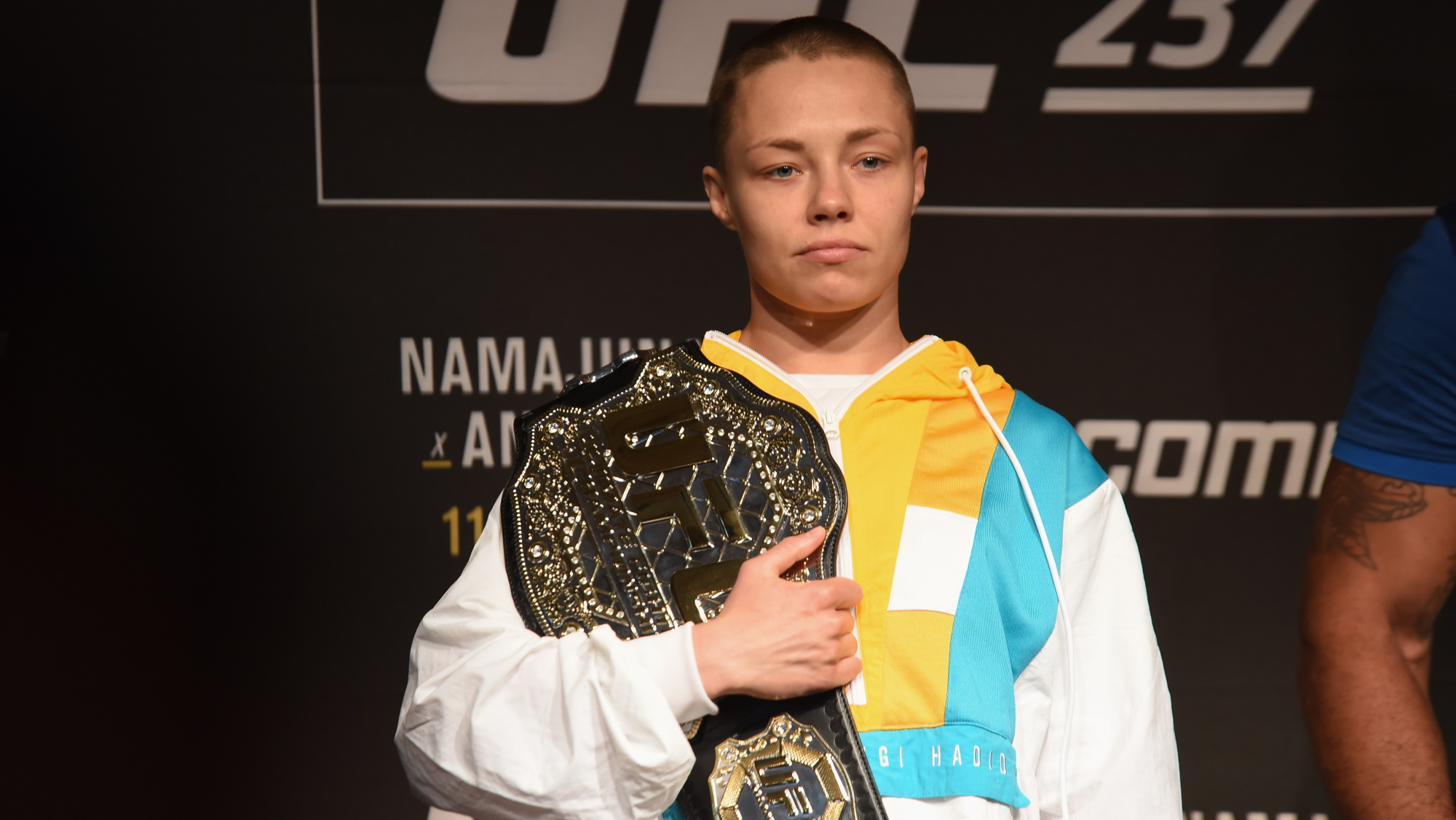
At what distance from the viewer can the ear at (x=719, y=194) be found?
134cm

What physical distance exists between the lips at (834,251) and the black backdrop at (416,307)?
2.96 ft

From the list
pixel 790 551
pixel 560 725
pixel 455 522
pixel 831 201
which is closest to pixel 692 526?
pixel 790 551

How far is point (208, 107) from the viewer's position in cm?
206

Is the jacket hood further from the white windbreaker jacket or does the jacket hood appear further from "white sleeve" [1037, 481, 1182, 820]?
"white sleeve" [1037, 481, 1182, 820]

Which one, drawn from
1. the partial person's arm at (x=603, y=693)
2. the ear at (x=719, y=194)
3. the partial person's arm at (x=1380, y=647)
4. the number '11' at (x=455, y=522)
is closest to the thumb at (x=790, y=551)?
the partial person's arm at (x=603, y=693)

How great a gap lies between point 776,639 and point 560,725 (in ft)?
0.68

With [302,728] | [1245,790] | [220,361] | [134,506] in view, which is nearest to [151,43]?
[220,361]

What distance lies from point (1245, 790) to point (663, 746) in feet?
5.11

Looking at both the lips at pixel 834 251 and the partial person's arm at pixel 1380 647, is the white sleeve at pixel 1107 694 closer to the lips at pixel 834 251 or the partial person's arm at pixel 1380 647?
the lips at pixel 834 251

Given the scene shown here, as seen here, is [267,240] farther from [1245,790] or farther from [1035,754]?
[1245,790]

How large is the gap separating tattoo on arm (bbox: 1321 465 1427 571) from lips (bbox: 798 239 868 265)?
0.91 meters

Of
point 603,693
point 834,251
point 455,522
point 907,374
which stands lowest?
point 455,522

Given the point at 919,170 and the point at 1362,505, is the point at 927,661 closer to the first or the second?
the point at 919,170

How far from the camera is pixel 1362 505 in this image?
167 cm
